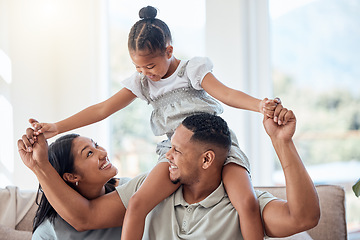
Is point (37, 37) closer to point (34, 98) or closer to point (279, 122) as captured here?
point (34, 98)

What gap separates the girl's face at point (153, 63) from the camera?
1.87 metres

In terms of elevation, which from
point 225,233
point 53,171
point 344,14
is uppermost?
point 344,14

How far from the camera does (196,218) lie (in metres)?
1.79

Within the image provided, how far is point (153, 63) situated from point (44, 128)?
1.68 feet

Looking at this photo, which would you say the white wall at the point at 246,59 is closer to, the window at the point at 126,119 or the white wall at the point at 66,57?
the window at the point at 126,119

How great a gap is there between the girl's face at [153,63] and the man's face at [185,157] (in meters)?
0.28

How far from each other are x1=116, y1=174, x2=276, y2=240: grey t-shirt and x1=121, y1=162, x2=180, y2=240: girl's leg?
0.07 metres

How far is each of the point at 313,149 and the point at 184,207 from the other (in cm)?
177

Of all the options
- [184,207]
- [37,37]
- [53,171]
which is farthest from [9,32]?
[184,207]

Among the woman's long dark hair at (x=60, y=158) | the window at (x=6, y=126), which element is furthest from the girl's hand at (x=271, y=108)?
the window at (x=6, y=126)

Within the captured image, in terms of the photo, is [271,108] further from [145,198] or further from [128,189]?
[128,189]

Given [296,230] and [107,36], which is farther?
[107,36]

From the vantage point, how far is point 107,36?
4.41 meters

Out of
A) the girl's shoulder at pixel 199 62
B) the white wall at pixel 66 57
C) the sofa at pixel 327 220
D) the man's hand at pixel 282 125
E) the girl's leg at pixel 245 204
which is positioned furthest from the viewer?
the white wall at pixel 66 57
